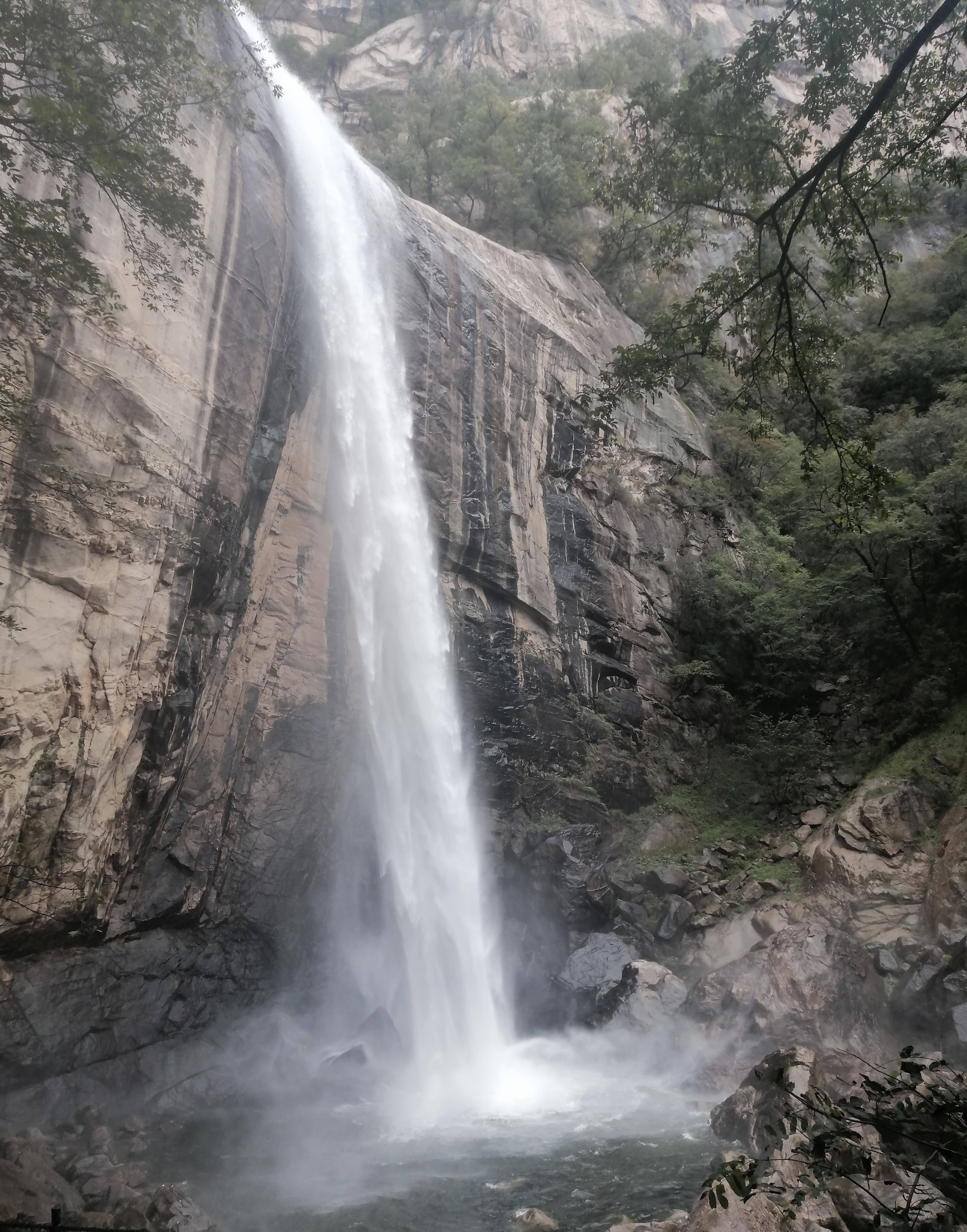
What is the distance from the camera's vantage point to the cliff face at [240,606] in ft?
27.2

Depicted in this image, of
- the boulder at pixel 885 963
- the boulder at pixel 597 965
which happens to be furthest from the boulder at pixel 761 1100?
the boulder at pixel 597 965

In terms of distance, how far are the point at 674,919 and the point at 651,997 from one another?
1.70 m

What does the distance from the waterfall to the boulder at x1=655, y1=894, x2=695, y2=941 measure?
103 inches

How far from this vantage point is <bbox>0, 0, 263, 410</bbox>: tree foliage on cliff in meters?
5.73

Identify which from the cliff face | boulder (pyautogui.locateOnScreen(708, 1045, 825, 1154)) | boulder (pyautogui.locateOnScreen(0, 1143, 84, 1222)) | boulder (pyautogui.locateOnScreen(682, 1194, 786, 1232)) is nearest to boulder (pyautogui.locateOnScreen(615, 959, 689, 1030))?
boulder (pyautogui.locateOnScreen(708, 1045, 825, 1154))

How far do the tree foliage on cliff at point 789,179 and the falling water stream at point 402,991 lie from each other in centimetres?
669

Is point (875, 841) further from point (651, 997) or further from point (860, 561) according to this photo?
point (860, 561)

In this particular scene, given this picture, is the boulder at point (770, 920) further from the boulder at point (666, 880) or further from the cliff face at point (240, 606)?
the cliff face at point (240, 606)

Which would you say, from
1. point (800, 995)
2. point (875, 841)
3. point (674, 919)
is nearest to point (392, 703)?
point (674, 919)

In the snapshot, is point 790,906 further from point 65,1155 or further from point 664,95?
point 664,95

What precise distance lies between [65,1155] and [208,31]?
14487 mm

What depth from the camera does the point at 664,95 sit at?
6227 mm

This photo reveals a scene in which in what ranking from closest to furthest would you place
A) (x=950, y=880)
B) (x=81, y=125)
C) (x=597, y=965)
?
(x=81, y=125) → (x=950, y=880) → (x=597, y=965)

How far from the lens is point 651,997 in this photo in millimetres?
11398
